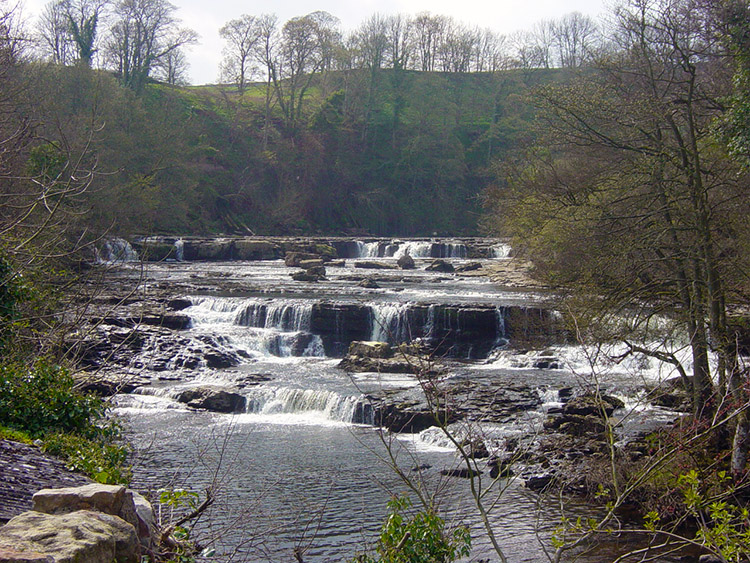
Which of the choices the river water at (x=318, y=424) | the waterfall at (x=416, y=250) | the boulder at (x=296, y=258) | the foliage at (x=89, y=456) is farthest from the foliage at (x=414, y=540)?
the waterfall at (x=416, y=250)

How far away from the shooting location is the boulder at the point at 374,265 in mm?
34438

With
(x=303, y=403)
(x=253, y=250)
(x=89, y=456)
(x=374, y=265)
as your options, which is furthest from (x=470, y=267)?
(x=89, y=456)

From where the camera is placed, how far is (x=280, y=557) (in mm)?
8523

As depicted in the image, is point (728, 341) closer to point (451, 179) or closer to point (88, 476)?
point (88, 476)

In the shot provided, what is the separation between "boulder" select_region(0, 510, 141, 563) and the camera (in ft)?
11.9

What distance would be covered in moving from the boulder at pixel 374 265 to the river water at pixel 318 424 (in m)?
4.36

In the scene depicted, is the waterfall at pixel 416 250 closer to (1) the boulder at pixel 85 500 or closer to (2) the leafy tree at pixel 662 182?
(2) the leafy tree at pixel 662 182

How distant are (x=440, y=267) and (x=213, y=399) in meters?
19.9

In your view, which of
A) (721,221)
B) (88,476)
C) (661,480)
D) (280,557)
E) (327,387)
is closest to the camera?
(88,476)

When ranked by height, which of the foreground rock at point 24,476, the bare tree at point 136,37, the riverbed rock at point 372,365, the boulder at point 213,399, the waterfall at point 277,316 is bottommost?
the boulder at point 213,399

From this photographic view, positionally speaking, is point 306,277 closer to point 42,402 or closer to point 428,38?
point 42,402

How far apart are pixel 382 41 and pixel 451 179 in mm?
14039

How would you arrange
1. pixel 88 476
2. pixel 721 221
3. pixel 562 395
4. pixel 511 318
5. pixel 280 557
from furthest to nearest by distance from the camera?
1. pixel 511 318
2. pixel 562 395
3. pixel 721 221
4. pixel 280 557
5. pixel 88 476

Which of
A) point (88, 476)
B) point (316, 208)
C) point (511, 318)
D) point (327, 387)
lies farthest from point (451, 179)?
point (88, 476)
